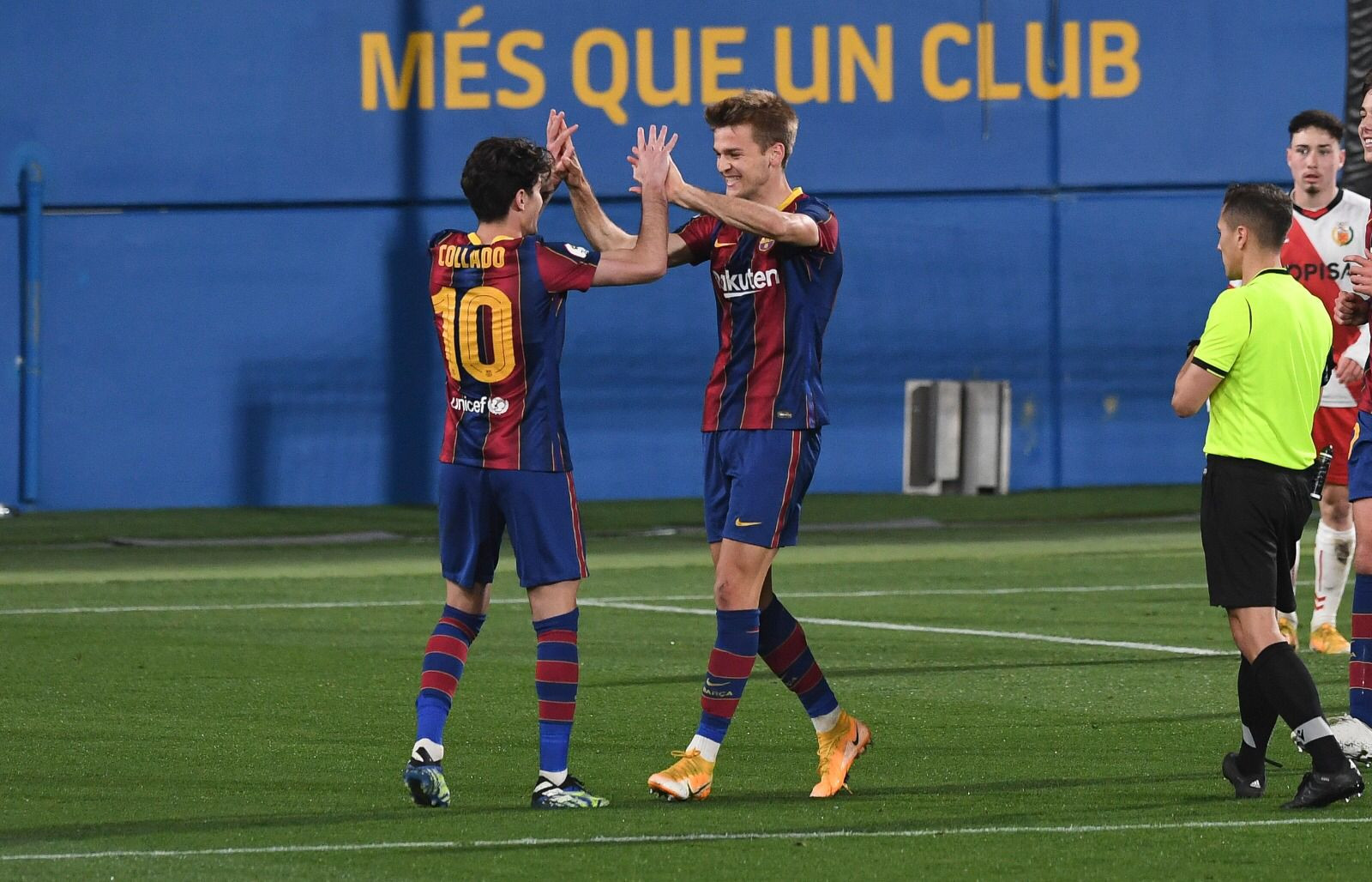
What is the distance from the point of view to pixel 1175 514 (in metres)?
19.9

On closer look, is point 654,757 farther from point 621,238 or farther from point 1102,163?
point 1102,163

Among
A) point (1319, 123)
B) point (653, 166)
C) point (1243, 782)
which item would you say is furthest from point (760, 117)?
point (1319, 123)

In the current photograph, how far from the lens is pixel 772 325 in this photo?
723cm

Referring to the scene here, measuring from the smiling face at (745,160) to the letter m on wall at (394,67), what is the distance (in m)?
15.0

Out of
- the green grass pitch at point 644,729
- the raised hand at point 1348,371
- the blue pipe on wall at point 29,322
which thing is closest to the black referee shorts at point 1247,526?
the green grass pitch at point 644,729

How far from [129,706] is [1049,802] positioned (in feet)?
13.4

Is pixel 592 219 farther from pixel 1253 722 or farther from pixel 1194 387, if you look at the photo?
pixel 1253 722

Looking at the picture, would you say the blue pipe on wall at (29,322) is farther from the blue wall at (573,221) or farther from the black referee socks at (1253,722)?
the black referee socks at (1253,722)

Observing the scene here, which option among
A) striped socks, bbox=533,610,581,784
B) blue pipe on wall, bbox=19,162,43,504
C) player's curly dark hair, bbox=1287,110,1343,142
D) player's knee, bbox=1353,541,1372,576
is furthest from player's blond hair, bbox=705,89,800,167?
blue pipe on wall, bbox=19,162,43,504

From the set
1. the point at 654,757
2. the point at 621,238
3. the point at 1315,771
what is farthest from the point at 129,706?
the point at 1315,771

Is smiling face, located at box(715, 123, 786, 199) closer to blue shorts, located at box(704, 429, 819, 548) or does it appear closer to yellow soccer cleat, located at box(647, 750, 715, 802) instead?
blue shorts, located at box(704, 429, 819, 548)

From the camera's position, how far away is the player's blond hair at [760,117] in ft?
23.7

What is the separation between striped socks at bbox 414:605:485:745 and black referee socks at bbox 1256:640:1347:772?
7.97 ft

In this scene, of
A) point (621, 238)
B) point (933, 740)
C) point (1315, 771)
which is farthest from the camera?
point (933, 740)
